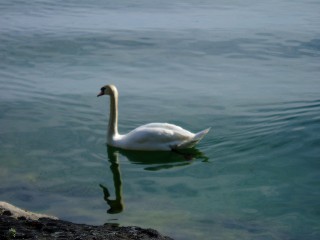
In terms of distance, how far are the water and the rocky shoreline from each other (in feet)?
3.60

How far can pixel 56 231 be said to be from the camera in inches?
236

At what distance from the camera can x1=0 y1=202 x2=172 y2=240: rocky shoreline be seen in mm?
5801

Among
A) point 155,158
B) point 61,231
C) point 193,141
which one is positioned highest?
point 193,141

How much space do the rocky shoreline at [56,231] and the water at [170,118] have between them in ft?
3.60

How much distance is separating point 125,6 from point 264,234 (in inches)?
660

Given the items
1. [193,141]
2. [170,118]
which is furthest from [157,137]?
[170,118]

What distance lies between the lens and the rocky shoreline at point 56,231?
5.80 meters

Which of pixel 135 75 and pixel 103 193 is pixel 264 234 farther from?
pixel 135 75

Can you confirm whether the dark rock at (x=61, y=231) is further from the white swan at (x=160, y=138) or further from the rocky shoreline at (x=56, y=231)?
the white swan at (x=160, y=138)

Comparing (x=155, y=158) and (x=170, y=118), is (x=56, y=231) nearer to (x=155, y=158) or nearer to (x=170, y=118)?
(x=155, y=158)

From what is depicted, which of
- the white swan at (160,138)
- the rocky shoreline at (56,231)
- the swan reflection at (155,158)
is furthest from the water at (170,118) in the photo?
the rocky shoreline at (56,231)

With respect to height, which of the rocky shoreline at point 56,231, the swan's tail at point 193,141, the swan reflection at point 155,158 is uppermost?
the swan's tail at point 193,141

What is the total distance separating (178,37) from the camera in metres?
18.3

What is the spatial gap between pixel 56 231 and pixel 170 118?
572 centimetres
